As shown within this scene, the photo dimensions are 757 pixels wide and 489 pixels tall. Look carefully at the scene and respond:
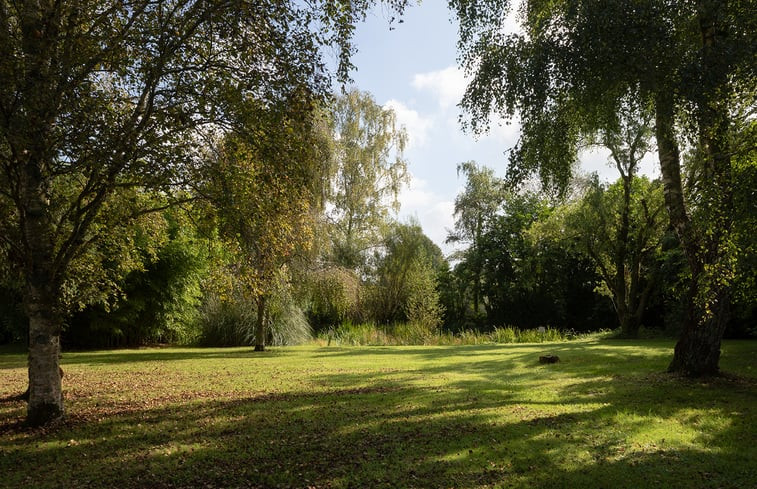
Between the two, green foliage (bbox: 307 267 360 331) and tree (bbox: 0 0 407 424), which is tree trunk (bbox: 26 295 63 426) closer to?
tree (bbox: 0 0 407 424)

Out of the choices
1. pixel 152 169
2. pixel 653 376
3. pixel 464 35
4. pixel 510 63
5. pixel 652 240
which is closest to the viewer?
pixel 152 169

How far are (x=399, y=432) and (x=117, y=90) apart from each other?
610cm

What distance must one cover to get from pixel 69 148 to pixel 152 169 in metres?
0.97

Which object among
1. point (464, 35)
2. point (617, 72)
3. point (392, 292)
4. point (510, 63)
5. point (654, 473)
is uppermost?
point (464, 35)

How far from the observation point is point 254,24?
7086mm

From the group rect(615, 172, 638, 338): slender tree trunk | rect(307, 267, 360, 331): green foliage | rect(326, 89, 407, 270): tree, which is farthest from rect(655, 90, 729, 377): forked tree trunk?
rect(326, 89, 407, 270): tree

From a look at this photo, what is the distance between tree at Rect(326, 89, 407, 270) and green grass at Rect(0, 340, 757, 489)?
20.9 meters

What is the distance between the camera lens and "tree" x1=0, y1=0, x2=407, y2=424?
634 centimetres

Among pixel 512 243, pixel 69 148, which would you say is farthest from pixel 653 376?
pixel 512 243

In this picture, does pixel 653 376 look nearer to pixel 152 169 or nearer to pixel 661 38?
pixel 661 38

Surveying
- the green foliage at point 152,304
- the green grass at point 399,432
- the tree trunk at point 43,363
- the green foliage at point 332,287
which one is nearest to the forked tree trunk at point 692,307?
the green grass at point 399,432

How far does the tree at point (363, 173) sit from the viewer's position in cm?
3158

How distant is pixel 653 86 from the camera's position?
750 cm

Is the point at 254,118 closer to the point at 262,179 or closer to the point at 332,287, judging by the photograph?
the point at 262,179
